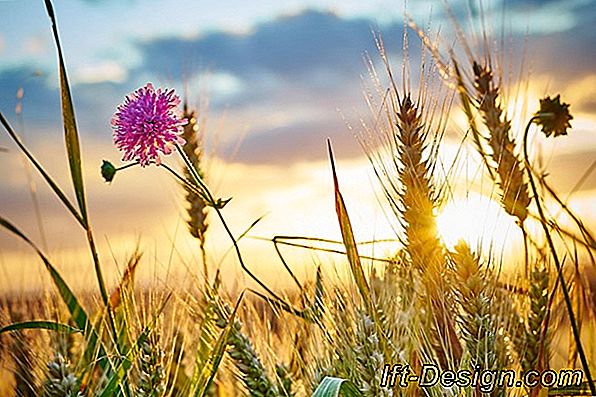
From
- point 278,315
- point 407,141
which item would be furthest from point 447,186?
point 278,315

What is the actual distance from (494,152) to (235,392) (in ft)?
1.76

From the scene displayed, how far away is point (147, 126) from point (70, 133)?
4.8 inches

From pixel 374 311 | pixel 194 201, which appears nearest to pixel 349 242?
pixel 374 311

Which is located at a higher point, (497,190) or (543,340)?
(497,190)

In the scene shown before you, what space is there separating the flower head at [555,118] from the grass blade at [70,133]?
596 millimetres

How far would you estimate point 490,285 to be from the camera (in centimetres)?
91

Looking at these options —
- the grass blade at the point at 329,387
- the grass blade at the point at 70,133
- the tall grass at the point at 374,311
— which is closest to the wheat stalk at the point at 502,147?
the tall grass at the point at 374,311

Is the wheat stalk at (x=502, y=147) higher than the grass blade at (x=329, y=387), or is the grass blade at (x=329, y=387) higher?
the wheat stalk at (x=502, y=147)

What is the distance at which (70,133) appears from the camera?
0.97 meters

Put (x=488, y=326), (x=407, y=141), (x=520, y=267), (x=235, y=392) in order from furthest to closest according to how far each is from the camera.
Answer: (x=235, y=392) < (x=520, y=267) < (x=407, y=141) < (x=488, y=326)

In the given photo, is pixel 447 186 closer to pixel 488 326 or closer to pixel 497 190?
pixel 497 190

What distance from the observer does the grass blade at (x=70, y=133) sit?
96cm

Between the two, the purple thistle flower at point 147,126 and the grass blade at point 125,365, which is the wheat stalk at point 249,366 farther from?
the purple thistle flower at point 147,126

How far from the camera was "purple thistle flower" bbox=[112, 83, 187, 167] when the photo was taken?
3.51ft
